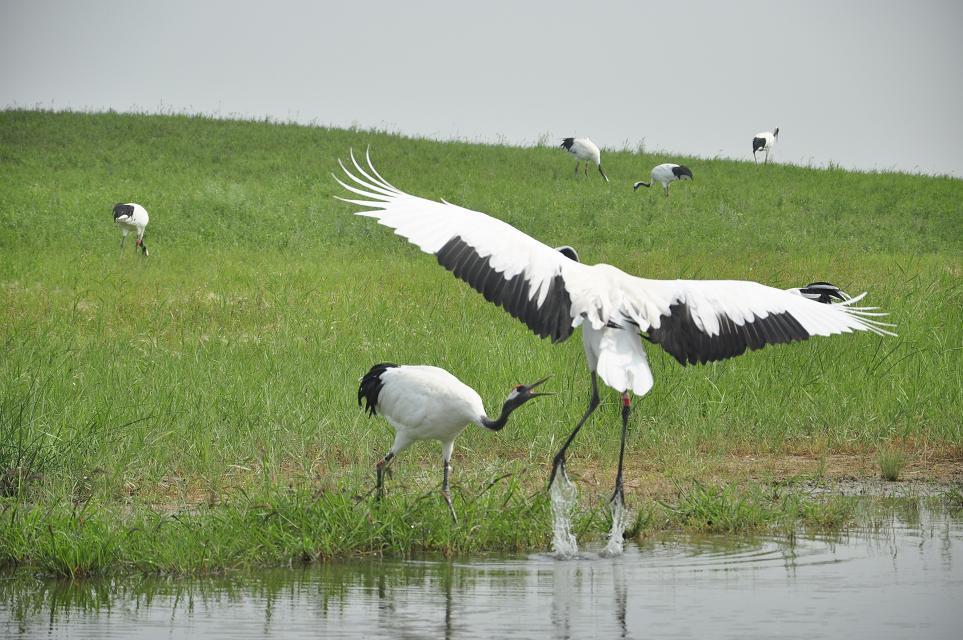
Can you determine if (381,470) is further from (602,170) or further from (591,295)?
(602,170)

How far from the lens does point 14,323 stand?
11094mm

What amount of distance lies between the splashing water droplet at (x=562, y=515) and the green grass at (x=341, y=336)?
0.49 feet

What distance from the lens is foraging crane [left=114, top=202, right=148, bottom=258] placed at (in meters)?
17.8

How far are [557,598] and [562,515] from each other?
1041mm

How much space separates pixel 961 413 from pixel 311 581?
5.25 m

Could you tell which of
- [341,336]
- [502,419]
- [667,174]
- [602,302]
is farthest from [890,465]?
[667,174]

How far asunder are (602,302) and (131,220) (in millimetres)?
13533

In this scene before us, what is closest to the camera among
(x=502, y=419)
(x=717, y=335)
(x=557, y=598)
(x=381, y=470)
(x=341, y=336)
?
(x=557, y=598)

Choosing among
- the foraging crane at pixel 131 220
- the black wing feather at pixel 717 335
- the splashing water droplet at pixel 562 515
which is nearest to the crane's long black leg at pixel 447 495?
the splashing water droplet at pixel 562 515

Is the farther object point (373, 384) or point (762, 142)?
point (762, 142)

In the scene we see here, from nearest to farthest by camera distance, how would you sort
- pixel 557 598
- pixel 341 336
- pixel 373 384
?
pixel 557 598 → pixel 373 384 → pixel 341 336

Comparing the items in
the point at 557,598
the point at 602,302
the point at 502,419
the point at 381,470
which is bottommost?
the point at 557,598

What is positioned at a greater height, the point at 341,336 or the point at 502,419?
the point at 341,336

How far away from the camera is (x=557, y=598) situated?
475cm
